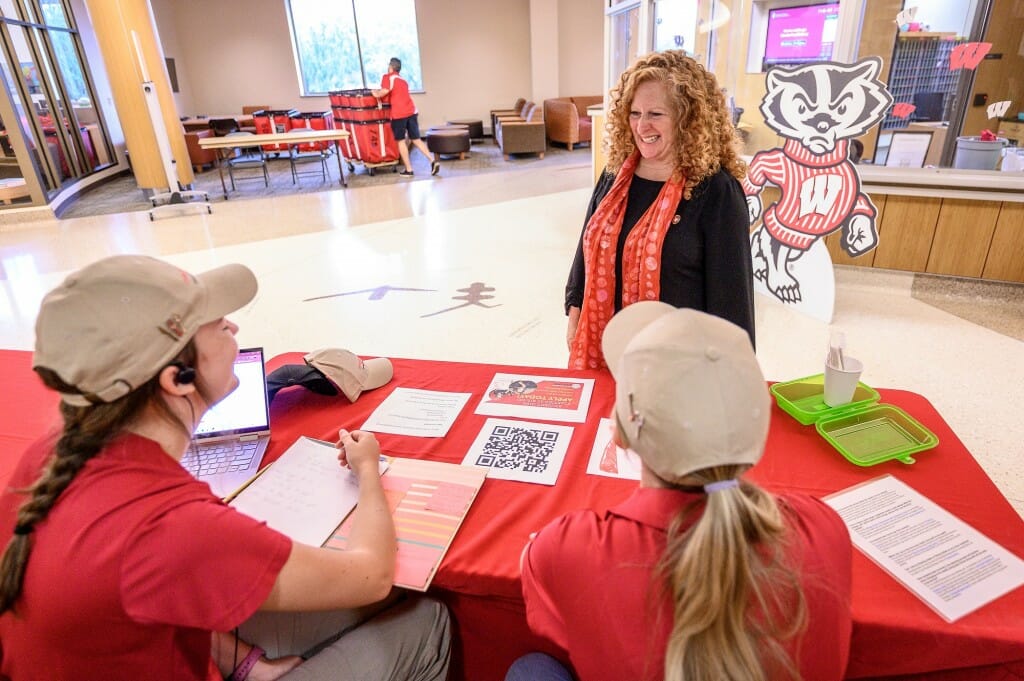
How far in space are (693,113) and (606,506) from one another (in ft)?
4.00

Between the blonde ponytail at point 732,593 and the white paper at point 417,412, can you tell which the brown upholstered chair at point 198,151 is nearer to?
the white paper at point 417,412

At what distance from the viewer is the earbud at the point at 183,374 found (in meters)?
0.91

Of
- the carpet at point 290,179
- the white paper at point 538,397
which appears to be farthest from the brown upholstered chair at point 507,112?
the white paper at point 538,397

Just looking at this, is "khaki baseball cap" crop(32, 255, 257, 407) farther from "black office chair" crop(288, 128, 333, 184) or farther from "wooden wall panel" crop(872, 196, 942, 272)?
"black office chair" crop(288, 128, 333, 184)

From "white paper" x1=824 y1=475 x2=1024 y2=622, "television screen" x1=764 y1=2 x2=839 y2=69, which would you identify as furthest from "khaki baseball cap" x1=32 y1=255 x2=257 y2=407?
"television screen" x1=764 y1=2 x2=839 y2=69

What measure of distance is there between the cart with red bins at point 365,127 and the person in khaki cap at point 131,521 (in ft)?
27.6

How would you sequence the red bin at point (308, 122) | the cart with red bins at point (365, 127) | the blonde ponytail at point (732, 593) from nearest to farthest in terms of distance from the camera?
1. the blonde ponytail at point (732, 593)
2. the cart with red bins at point (365, 127)
3. the red bin at point (308, 122)

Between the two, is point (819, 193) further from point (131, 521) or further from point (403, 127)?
point (403, 127)

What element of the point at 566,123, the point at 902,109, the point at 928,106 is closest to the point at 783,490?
the point at 902,109

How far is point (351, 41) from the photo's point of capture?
12.2 metres

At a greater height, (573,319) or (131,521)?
(131,521)

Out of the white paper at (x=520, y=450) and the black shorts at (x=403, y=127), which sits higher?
the black shorts at (x=403, y=127)

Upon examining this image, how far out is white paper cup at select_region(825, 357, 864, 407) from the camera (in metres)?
1.41

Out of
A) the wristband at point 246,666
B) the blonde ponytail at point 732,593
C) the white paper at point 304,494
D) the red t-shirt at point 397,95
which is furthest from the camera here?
the red t-shirt at point 397,95
